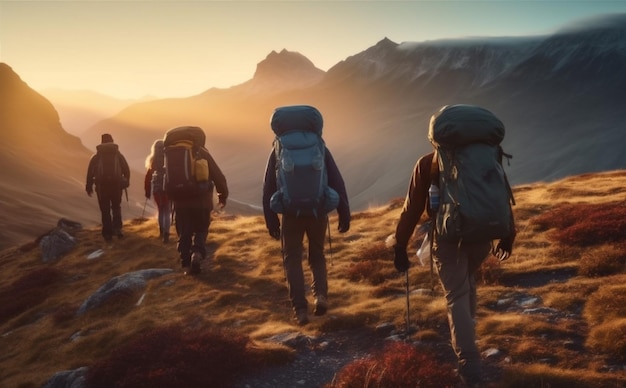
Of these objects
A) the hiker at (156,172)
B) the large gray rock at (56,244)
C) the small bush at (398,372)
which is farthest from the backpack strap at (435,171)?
the large gray rock at (56,244)

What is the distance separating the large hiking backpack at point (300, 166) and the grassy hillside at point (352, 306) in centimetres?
243

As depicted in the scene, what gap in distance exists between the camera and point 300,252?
9.32 metres

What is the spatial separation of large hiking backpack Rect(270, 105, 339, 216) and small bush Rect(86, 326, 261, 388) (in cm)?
254

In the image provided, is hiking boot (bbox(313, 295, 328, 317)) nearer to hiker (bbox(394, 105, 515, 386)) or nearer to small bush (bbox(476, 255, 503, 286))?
hiker (bbox(394, 105, 515, 386))

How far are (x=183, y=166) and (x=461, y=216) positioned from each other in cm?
837

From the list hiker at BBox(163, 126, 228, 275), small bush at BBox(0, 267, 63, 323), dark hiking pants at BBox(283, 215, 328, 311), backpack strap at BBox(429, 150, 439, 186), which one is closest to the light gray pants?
backpack strap at BBox(429, 150, 439, 186)

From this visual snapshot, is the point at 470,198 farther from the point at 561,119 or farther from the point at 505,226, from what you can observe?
the point at 561,119

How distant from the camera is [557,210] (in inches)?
599

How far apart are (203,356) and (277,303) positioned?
384 cm

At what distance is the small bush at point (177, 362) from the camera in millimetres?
7410

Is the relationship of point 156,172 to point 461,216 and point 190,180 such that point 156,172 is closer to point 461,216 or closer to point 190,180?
point 190,180

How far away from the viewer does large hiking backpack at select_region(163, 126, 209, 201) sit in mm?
12484

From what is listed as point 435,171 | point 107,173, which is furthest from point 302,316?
point 107,173

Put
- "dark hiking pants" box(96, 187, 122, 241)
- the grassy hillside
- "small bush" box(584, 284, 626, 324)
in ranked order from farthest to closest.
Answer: "dark hiking pants" box(96, 187, 122, 241) → "small bush" box(584, 284, 626, 324) → the grassy hillside
